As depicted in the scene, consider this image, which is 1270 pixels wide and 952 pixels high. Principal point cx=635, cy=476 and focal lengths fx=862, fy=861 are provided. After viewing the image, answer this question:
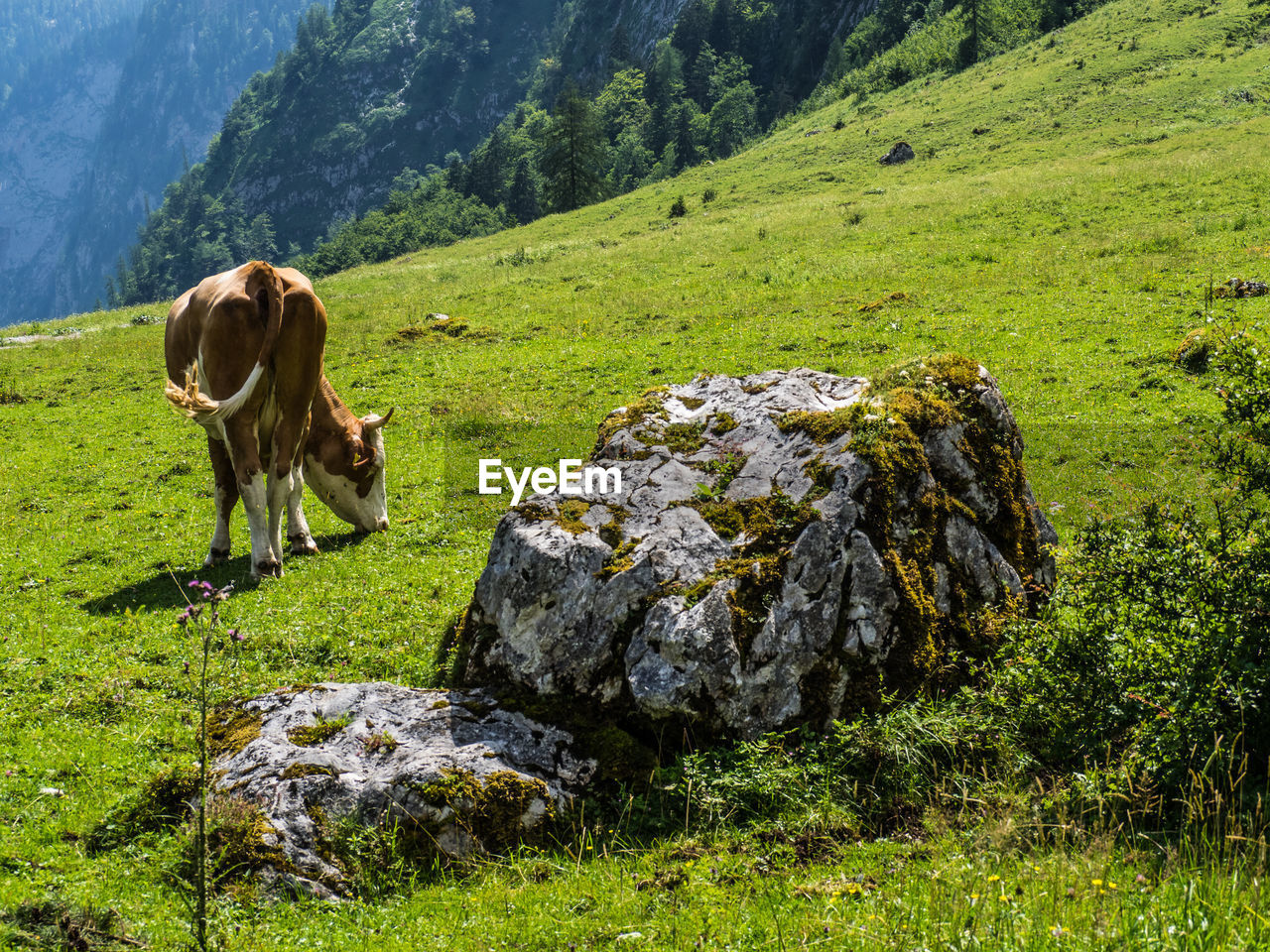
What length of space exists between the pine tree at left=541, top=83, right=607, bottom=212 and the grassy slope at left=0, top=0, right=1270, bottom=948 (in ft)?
140

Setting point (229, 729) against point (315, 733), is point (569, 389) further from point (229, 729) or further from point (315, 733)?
point (315, 733)

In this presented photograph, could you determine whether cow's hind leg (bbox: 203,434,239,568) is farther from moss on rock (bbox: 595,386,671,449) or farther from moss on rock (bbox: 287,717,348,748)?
moss on rock (bbox: 287,717,348,748)

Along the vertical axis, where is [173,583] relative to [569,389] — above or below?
below

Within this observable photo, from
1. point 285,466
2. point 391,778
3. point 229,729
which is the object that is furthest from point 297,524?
point 391,778

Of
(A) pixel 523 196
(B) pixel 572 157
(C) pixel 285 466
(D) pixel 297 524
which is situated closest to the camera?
(C) pixel 285 466

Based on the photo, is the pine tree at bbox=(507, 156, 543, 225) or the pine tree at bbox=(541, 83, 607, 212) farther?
the pine tree at bbox=(507, 156, 543, 225)

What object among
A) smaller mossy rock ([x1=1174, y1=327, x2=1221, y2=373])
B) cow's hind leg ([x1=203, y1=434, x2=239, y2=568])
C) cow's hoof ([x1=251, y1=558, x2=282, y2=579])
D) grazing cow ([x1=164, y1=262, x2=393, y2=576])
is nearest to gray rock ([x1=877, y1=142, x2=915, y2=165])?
smaller mossy rock ([x1=1174, y1=327, x2=1221, y2=373])

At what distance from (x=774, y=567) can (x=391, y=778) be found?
3.79m

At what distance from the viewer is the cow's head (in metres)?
14.8

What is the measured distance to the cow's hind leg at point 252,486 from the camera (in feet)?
42.4

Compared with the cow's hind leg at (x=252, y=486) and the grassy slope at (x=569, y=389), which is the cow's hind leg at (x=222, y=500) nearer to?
the grassy slope at (x=569, y=389)

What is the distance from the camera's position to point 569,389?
23.3 meters

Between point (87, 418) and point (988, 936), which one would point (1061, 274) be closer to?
point (988, 936)

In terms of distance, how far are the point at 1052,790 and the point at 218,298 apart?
1220 centimetres
